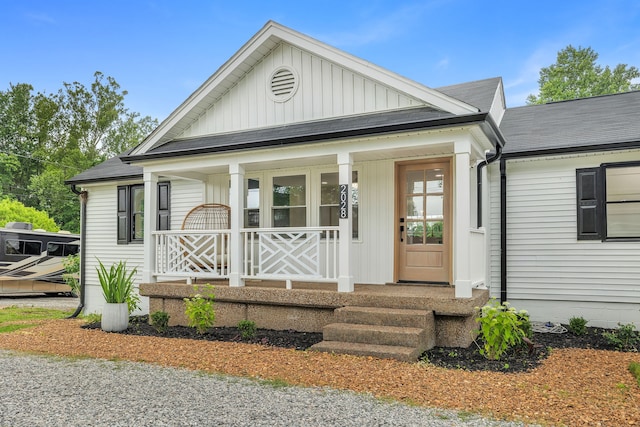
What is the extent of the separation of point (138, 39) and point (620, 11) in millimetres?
29176

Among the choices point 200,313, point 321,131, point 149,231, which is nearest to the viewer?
point 200,313

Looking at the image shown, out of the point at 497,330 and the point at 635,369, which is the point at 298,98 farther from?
the point at 635,369

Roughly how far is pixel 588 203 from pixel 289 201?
194 inches

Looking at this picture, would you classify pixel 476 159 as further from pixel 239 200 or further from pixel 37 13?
pixel 37 13

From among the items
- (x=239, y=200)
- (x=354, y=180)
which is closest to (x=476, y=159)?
(x=354, y=180)

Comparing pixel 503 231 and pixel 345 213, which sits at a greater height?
pixel 345 213

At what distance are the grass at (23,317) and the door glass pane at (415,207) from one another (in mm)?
7129

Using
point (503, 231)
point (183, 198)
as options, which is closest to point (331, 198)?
point (503, 231)

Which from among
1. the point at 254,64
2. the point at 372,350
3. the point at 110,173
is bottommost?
the point at 372,350

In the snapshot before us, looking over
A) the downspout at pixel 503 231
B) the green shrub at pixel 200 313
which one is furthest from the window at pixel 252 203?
the downspout at pixel 503 231

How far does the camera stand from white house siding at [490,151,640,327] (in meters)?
7.14

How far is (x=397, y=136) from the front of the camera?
6590 mm

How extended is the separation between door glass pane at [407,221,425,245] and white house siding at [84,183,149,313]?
21.3ft

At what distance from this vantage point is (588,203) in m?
7.29
